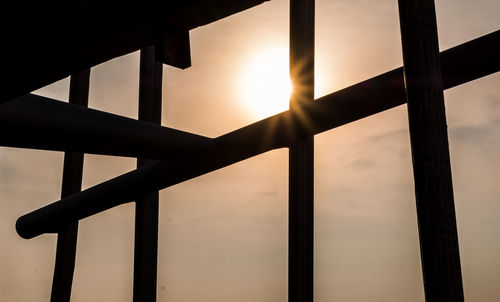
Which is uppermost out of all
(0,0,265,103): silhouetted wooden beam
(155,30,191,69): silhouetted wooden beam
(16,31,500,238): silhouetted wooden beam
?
(16,31,500,238): silhouetted wooden beam

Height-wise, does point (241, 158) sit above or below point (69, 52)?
above

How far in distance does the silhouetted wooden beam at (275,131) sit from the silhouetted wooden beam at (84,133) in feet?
0.91

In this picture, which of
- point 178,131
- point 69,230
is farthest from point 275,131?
point 69,230

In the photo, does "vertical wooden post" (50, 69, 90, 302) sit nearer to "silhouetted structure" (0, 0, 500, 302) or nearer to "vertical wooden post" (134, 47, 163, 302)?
"silhouetted structure" (0, 0, 500, 302)

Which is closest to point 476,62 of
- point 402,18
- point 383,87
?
point 383,87

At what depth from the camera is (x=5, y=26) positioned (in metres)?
1.99

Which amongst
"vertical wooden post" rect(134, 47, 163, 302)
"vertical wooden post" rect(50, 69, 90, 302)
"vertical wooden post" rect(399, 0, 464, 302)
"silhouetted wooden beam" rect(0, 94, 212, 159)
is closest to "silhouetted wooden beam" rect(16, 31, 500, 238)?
"silhouetted wooden beam" rect(0, 94, 212, 159)

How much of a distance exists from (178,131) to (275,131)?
0.73m

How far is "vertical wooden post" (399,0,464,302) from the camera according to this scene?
1.87 meters

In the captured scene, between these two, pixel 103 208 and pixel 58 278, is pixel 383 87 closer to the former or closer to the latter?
pixel 103 208

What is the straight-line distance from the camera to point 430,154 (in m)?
1.94

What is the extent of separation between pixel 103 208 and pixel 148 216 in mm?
720

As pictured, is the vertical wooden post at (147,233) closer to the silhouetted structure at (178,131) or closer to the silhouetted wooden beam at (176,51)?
the silhouetted structure at (178,131)

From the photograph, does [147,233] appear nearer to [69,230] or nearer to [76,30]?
[69,230]
